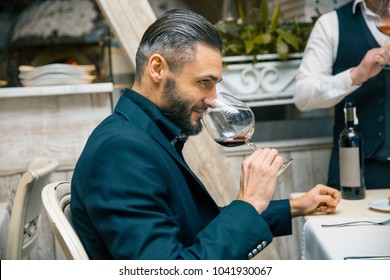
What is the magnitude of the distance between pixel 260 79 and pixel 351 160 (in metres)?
0.98

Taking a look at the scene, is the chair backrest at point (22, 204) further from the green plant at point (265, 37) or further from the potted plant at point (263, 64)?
the green plant at point (265, 37)

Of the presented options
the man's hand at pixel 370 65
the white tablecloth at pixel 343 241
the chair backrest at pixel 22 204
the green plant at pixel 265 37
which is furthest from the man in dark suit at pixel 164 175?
the green plant at pixel 265 37

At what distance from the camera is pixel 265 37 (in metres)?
2.54

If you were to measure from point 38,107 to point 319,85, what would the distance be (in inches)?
49.1

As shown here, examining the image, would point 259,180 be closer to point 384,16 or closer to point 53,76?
point 384,16

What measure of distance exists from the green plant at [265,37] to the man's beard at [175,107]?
4.44 feet

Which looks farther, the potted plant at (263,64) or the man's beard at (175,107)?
the potted plant at (263,64)

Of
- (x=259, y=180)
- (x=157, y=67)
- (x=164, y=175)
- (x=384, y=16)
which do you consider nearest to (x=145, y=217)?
(x=164, y=175)

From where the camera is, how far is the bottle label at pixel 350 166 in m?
1.62

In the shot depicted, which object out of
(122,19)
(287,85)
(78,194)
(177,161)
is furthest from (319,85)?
(78,194)

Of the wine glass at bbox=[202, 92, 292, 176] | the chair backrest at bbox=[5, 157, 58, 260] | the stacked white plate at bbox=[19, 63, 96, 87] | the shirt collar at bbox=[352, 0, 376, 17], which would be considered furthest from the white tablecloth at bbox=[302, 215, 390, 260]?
the stacked white plate at bbox=[19, 63, 96, 87]

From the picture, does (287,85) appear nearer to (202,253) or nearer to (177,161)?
(177,161)

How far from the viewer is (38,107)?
99.0 inches

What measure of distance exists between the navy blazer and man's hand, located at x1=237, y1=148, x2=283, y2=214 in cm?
4
